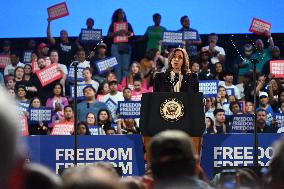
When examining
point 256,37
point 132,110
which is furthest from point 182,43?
point 132,110

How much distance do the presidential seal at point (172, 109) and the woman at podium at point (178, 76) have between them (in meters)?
0.21

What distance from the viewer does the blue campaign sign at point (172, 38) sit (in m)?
13.5

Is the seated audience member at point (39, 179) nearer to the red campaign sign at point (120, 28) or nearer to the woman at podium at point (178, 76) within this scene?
the woman at podium at point (178, 76)

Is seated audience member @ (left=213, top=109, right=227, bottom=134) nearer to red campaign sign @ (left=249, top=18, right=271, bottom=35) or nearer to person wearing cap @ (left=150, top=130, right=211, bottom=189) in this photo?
red campaign sign @ (left=249, top=18, right=271, bottom=35)

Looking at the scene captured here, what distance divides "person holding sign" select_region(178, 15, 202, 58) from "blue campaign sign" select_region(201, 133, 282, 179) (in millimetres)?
4535

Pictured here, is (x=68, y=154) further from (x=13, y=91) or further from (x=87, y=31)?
(x=87, y=31)

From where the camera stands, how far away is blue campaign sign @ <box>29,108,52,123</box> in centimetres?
1102

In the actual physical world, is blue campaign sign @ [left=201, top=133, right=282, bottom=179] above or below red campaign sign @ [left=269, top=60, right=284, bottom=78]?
below

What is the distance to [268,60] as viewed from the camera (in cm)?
1345

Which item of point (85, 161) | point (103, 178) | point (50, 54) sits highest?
point (50, 54)

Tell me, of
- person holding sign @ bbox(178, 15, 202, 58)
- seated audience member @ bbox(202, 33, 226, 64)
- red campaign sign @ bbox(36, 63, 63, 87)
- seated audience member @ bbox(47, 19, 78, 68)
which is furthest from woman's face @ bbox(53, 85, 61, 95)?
seated audience member @ bbox(202, 33, 226, 64)

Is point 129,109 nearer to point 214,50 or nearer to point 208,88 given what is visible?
point 208,88

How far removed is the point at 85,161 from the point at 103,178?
7.89 meters

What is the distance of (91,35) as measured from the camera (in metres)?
13.8
